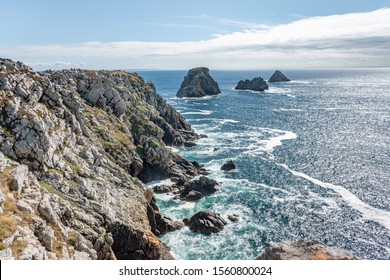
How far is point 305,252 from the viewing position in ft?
125

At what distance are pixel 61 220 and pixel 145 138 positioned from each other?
190 ft

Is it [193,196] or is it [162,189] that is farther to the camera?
[162,189]

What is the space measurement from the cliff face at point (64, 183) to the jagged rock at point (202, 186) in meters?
14.3

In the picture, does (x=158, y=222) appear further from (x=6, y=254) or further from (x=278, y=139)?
(x=278, y=139)

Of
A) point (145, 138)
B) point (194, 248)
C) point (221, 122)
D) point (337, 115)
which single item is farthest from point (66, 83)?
point (337, 115)

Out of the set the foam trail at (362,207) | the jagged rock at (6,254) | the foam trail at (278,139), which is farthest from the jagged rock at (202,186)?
the jagged rock at (6,254)

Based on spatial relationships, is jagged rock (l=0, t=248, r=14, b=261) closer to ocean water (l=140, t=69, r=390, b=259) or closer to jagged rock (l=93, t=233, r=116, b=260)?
jagged rock (l=93, t=233, r=116, b=260)

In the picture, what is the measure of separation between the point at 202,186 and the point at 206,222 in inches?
735

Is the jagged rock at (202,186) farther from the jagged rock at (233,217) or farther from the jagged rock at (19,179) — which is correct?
the jagged rock at (19,179)

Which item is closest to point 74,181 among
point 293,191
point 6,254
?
point 6,254

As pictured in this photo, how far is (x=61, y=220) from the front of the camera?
4016 centimetres

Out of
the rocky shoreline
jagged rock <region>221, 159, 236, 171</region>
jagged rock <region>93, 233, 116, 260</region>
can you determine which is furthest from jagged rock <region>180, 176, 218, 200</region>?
jagged rock <region>93, 233, 116, 260</region>
